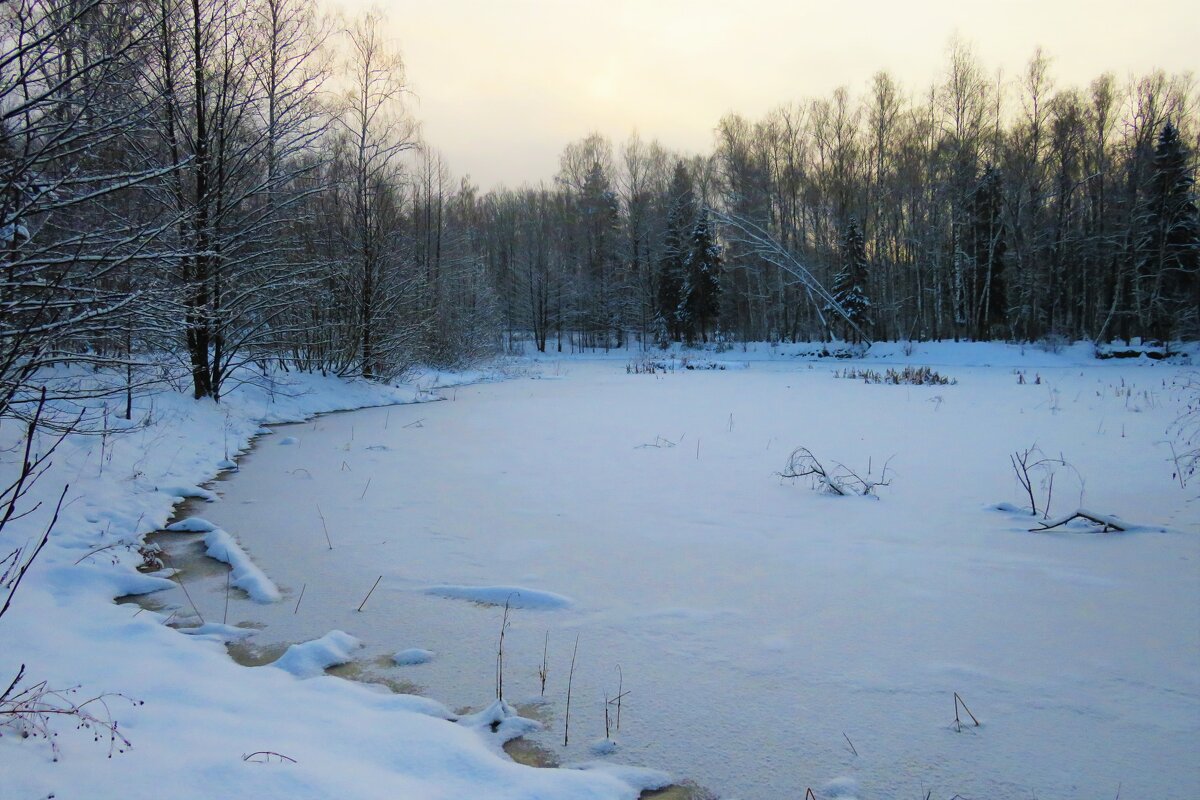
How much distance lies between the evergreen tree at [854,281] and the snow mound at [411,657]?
31.4 m

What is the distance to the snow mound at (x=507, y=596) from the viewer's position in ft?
11.1

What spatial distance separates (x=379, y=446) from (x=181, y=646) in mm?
5493

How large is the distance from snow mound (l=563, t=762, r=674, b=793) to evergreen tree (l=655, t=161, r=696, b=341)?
38428 mm

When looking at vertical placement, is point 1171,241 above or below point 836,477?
above

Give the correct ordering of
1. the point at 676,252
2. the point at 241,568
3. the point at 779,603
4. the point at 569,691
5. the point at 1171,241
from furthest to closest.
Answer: the point at 676,252, the point at 1171,241, the point at 241,568, the point at 779,603, the point at 569,691

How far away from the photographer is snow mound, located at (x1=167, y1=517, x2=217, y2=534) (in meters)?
4.81

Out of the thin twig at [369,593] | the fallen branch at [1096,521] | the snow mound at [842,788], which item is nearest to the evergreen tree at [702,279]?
the fallen branch at [1096,521]

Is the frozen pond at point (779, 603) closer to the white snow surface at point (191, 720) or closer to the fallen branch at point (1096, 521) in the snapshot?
the fallen branch at point (1096, 521)

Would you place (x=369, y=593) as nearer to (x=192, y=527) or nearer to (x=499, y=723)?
(x=499, y=723)

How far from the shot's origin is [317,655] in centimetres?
282

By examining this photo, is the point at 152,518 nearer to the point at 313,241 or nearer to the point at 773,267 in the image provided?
the point at 313,241

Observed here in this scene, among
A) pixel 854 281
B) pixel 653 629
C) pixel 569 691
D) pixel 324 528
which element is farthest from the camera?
pixel 854 281

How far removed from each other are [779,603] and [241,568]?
318 centimetres

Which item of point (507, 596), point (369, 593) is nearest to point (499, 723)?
point (507, 596)
